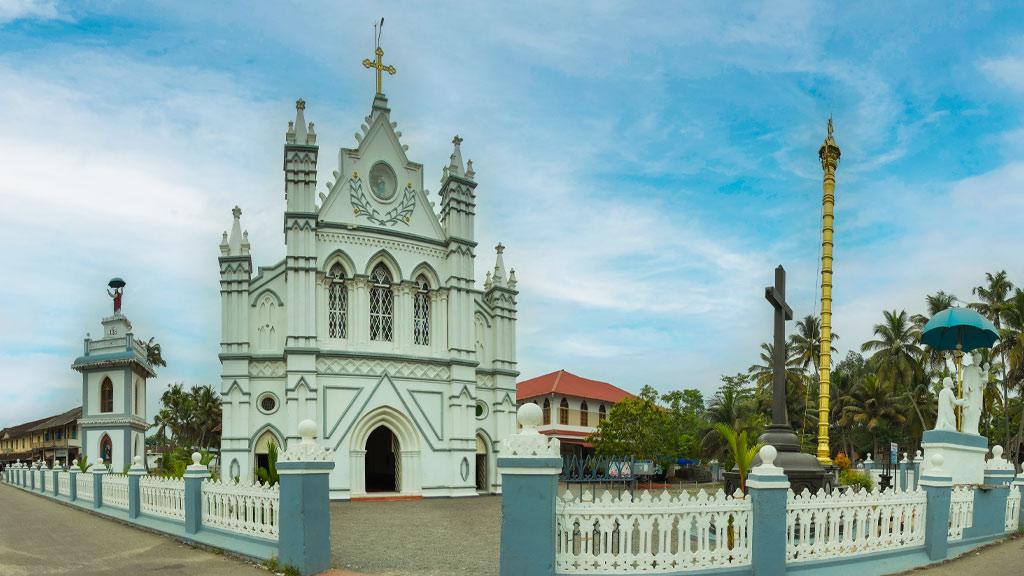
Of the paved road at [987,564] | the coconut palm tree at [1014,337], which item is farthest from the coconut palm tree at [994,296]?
the paved road at [987,564]

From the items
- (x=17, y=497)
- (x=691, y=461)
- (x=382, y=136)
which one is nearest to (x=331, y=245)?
(x=382, y=136)

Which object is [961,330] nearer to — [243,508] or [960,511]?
[960,511]

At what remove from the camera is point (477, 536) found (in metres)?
14.5

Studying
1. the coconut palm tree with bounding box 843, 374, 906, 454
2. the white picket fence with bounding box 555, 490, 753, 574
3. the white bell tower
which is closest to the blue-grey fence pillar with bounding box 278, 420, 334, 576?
the white picket fence with bounding box 555, 490, 753, 574

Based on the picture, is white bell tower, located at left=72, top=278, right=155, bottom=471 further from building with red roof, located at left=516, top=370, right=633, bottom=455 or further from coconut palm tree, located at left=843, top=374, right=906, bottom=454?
coconut palm tree, located at left=843, top=374, right=906, bottom=454

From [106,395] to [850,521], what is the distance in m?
36.4

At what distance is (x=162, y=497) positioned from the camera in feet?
48.7

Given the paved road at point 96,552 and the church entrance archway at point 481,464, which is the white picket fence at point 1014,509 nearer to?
the paved road at point 96,552

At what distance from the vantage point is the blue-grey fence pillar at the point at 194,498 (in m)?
12.9

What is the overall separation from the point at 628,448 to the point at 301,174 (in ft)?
64.9

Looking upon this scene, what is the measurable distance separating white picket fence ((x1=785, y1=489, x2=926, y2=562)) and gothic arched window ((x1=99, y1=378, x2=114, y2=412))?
35.4m

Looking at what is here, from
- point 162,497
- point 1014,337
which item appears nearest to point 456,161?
point 162,497

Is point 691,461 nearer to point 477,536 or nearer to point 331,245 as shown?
point 331,245

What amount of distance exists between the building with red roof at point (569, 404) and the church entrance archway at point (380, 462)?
45.5 feet
